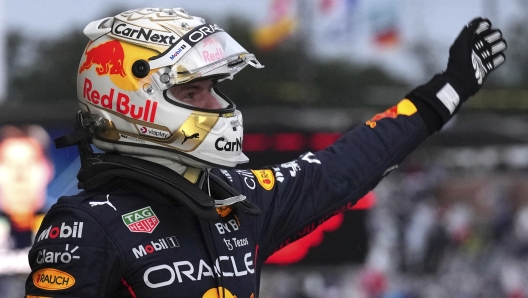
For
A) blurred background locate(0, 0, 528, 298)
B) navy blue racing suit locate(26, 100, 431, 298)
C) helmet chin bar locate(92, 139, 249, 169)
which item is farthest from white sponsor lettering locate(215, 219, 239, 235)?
blurred background locate(0, 0, 528, 298)

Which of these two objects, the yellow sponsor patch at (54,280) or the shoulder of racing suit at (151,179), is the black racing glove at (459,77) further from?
the yellow sponsor patch at (54,280)

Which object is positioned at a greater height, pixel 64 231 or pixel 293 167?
pixel 64 231

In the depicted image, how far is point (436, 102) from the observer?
288 cm

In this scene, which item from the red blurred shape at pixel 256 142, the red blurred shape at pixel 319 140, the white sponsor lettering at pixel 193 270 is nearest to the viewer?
the white sponsor lettering at pixel 193 270

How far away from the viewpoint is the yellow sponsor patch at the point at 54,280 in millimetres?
2164

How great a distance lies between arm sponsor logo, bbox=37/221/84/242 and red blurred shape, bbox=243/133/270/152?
4118mm

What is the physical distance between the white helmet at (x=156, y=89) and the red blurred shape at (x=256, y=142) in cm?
385

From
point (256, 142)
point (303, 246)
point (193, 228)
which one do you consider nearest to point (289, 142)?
point (256, 142)

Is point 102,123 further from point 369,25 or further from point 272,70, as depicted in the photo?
point 272,70

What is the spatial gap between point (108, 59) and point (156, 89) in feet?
0.46

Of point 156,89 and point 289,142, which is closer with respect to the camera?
point 156,89

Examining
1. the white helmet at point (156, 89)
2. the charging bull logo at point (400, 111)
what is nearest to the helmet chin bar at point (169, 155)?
the white helmet at point (156, 89)

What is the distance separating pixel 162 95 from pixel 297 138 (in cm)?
413

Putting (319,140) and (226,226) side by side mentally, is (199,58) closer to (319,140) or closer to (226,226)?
(226,226)
